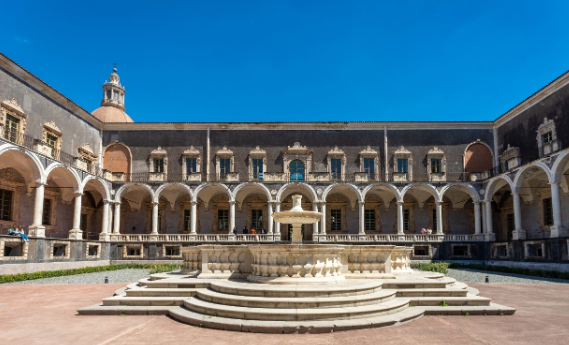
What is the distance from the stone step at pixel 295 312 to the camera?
8.20 meters

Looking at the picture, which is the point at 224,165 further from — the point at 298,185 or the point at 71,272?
the point at 71,272

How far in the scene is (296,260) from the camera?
10258 mm

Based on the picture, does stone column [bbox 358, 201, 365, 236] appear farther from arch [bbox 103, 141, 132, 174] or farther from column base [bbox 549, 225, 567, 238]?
arch [bbox 103, 141, 132, 174]

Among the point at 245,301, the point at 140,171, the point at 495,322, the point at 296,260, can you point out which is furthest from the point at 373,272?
the point at 140,171

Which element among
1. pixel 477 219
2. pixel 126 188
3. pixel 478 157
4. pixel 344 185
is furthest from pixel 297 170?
pixel 478 157

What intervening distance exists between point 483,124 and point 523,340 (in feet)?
93.4

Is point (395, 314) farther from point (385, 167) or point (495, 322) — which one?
point (385, 167)

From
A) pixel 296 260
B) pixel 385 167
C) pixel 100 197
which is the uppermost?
pixel 385 167

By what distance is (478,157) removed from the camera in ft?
107

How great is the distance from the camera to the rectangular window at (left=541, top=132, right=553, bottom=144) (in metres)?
25.8

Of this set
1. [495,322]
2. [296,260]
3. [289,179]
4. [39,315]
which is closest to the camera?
[495,322]

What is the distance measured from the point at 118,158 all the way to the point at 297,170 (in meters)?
13.7

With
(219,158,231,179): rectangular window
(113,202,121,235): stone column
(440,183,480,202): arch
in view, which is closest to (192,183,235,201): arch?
(219,158,231,179): rectangular window

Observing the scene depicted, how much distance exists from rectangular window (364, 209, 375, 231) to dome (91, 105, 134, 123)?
85.4 feet
